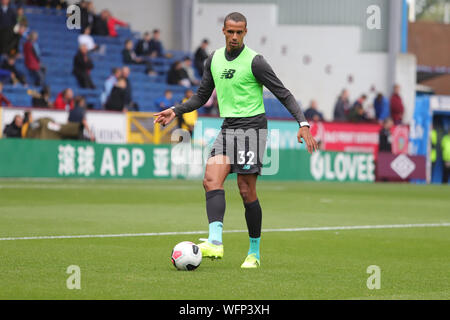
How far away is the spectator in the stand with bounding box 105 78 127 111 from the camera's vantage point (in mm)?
27312

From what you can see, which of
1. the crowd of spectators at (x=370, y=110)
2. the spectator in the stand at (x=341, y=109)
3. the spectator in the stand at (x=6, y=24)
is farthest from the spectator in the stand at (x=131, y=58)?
the crowd of spectators at (x=370, y=110)

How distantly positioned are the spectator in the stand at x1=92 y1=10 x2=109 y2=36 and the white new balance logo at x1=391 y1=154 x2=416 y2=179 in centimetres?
1068

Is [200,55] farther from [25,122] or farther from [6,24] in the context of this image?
[25,122]

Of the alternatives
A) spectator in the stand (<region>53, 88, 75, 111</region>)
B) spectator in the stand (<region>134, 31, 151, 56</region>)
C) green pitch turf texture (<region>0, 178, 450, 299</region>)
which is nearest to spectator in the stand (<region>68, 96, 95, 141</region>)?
spectator in the stand (<region>53, 88, 75, 111</region>)

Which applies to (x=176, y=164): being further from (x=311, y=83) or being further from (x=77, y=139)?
(x=311, y=83)

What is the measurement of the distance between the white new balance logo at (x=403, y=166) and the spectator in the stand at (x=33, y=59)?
11829mm

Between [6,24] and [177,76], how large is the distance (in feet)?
21.4

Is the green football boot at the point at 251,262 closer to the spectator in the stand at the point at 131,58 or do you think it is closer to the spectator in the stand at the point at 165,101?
the spectator in the stand at the point at 165,101

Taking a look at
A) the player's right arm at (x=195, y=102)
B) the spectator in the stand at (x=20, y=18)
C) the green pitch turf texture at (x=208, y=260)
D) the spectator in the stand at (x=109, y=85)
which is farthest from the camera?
the spectator in the stand at (x=109, y=85)

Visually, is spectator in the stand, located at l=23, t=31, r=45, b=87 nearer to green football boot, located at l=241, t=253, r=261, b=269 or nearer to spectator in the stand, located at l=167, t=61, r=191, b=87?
spectator in the stand, located at l=167, t=61, r=191, b=87

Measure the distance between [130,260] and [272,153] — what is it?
16.4 metres

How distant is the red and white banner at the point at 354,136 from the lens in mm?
30609

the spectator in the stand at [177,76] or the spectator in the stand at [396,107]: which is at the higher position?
the spectator in the stand at [177,76]
